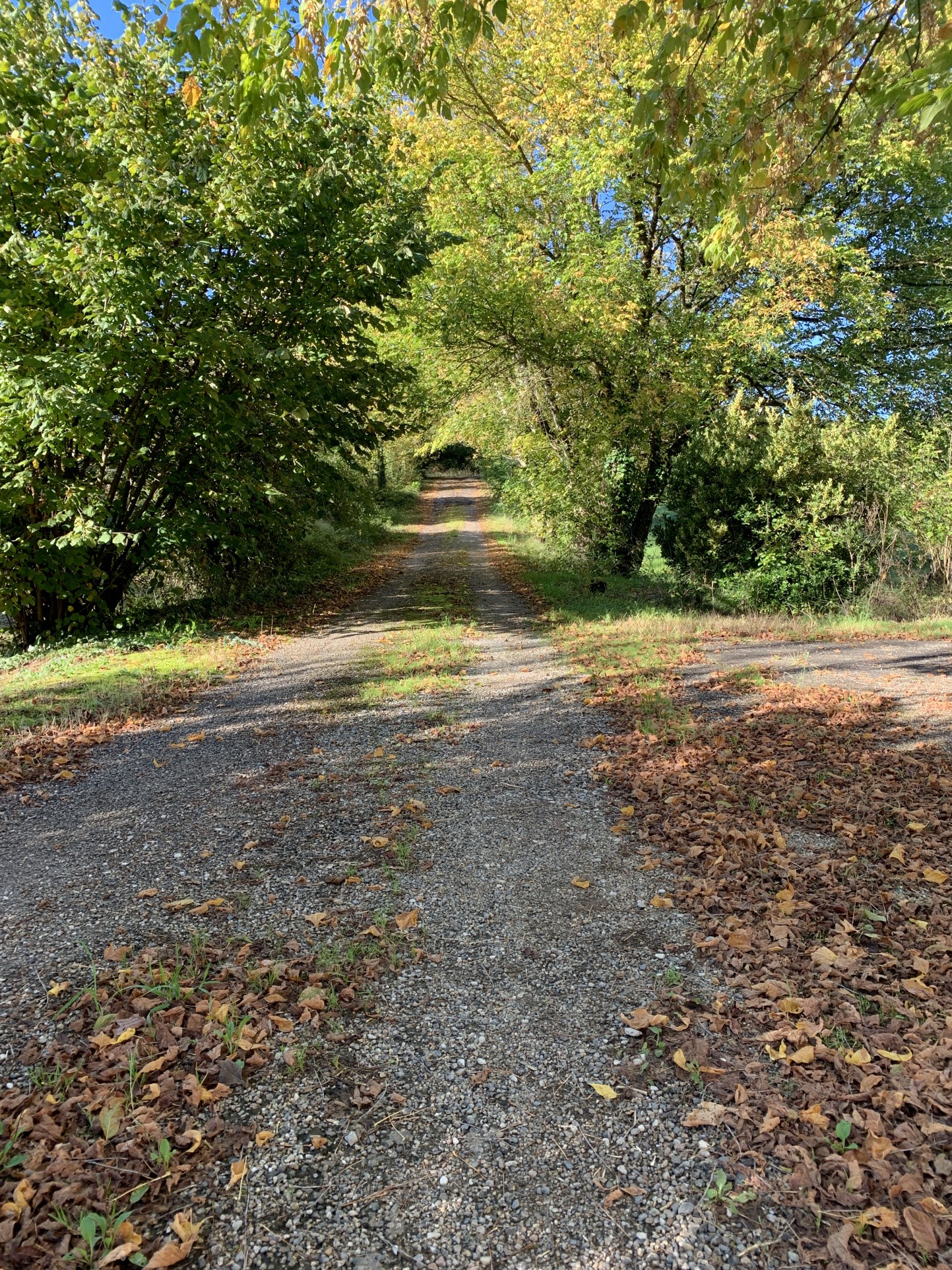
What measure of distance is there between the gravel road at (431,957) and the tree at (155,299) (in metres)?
4.93

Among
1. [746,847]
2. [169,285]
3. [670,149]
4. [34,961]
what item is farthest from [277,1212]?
[169,285]

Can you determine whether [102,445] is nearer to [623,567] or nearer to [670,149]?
[670,149]

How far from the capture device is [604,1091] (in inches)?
104

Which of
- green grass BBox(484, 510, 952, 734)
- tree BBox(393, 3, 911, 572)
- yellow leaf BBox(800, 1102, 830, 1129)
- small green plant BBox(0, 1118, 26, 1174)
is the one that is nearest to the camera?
small green plant BBox(0, 1118, 26, 1174)

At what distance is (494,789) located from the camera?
5.47m

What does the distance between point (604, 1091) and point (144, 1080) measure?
67.1 inches

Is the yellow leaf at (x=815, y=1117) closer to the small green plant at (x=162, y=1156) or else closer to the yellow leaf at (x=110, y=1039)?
the small green plant at (x=162, y=1156)

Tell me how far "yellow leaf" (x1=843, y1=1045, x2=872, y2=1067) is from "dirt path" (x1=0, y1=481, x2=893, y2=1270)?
2.13ft

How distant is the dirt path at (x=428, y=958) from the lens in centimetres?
220

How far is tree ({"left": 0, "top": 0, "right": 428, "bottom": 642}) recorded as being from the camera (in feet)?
28.8

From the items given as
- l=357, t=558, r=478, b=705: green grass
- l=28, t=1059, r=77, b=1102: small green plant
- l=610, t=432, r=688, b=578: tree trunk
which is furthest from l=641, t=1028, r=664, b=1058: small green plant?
l=610, t=432, r=688, b=578: tree trunk

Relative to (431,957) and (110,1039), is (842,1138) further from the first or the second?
(110,1039)

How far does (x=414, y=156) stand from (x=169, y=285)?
6975 millimetres

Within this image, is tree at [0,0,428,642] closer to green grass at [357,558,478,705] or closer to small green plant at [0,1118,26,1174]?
green grass at [357,558,478,705]
